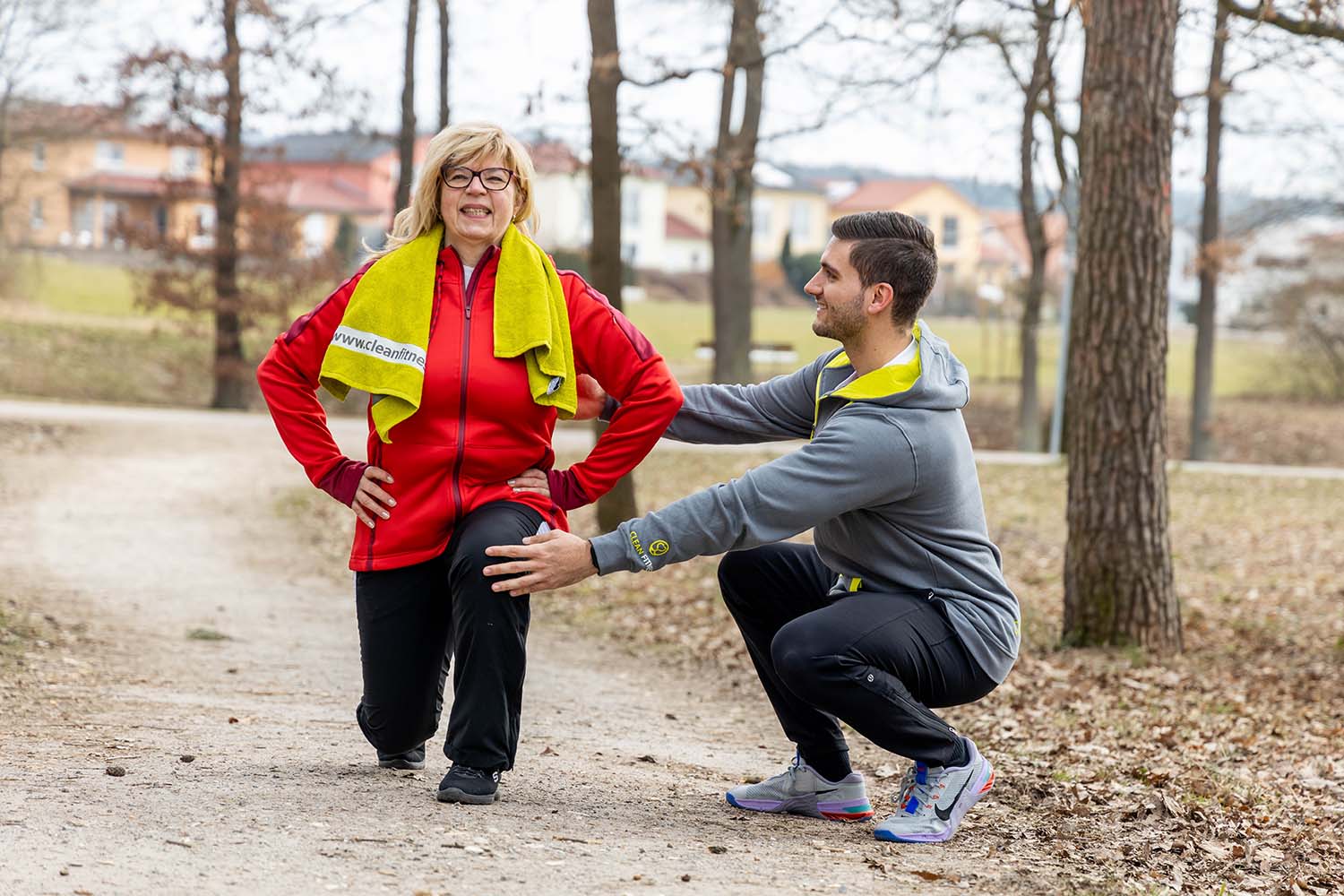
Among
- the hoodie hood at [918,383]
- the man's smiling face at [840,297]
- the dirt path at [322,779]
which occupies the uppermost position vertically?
the man's smiling face at [840,297]

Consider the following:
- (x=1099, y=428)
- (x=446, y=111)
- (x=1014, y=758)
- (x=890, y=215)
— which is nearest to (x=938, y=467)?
(x=890, y=215)

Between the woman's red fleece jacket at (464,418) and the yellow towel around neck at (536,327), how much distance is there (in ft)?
0.14

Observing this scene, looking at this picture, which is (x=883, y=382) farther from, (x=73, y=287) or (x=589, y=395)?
(x=73, y=287)

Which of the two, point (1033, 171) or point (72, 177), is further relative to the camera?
point (72, 177)

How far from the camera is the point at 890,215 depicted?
4.17 m

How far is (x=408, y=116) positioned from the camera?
22.4 metres

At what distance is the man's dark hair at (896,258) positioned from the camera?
4.15 meters

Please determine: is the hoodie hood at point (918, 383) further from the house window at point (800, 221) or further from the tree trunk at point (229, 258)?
the house window at point (800, 221)

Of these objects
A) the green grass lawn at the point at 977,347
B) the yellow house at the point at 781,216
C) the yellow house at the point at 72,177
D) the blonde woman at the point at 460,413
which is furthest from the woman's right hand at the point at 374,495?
the yellow house at the point at 781,216

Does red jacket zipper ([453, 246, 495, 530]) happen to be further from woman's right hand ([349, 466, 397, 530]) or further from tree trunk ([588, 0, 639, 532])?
tree trunk ([588, 0, 639, 532])

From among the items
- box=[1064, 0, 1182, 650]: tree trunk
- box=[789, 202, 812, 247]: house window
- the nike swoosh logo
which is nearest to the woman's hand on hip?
the nike swoosh logo

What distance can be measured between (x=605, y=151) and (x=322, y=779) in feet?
24.5

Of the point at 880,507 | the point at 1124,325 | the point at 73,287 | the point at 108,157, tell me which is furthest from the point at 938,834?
the point at 108,157

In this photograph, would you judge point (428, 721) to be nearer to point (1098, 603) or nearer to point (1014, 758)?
point (1014, 758)
